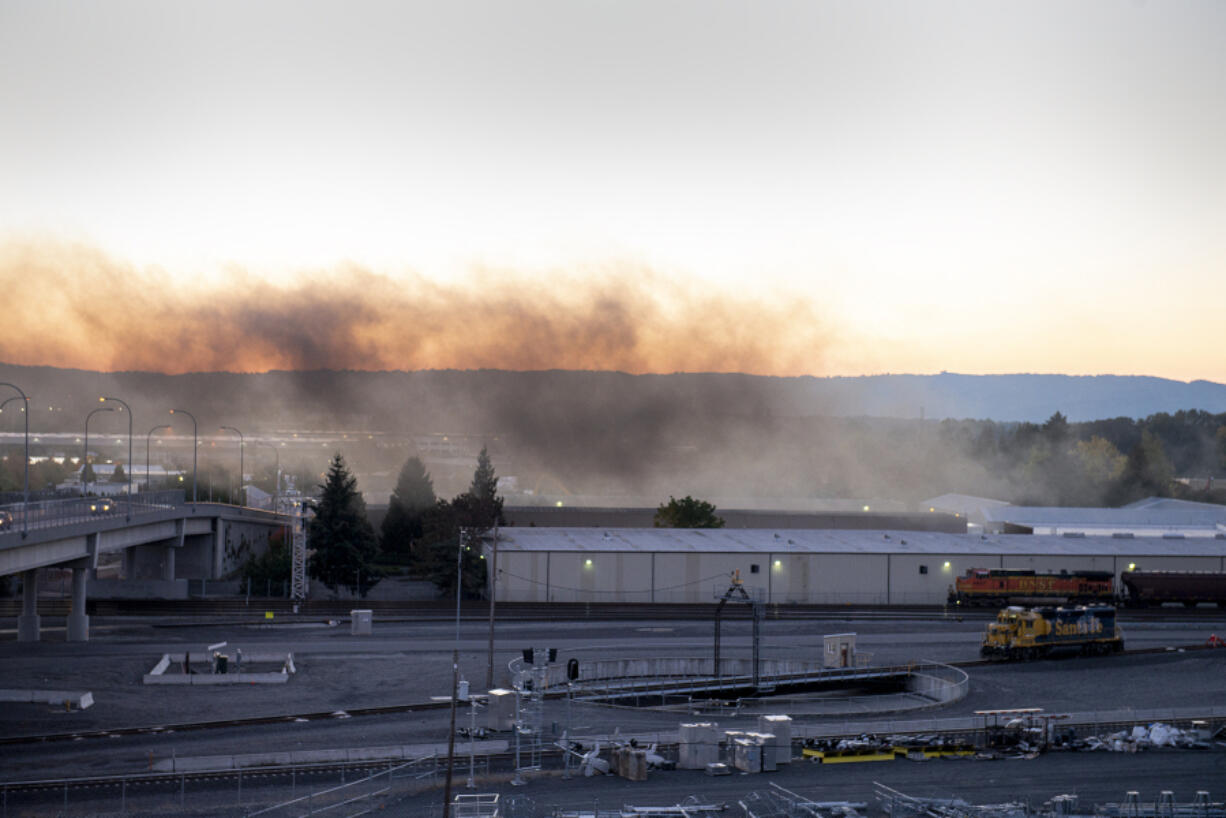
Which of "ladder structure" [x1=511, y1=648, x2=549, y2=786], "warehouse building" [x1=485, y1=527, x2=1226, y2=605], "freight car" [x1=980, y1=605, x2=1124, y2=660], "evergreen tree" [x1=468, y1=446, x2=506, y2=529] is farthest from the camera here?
"evergreen tree" [x1=468, y1=446, x2=506, y2=529]

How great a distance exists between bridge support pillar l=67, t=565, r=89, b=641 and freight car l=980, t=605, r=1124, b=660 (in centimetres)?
4515

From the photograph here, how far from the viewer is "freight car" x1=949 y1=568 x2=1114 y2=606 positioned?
225 ft

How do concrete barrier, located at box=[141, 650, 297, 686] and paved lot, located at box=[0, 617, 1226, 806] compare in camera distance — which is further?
concrete barrier, located at box=[141, 650, 297, 686]

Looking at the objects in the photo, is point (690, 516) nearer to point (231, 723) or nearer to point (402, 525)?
point (402, 525)

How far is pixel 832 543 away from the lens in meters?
74.6

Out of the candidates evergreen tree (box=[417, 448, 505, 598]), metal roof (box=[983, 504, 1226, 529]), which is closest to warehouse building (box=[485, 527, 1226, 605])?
evergreen tree (box=[417, 448, 505, 598])

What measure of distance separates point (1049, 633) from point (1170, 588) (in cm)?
2406

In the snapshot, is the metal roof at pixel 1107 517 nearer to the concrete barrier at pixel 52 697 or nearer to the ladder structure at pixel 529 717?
the ladder structure at pixel 529 717

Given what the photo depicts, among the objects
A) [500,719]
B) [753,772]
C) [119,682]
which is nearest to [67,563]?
[119,682]

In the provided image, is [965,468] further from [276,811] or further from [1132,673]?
[276,811]

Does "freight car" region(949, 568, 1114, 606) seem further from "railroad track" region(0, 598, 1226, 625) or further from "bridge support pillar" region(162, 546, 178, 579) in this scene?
"bridge support pillar" region(162, 546, 178, 579)

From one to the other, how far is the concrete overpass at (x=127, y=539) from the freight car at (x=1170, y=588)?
6335cm

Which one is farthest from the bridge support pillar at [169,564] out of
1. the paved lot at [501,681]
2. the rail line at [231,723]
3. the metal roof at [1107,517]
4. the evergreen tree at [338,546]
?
the metal roof at [1107,517]

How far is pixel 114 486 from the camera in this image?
132m
